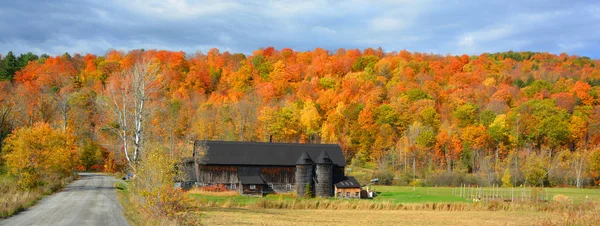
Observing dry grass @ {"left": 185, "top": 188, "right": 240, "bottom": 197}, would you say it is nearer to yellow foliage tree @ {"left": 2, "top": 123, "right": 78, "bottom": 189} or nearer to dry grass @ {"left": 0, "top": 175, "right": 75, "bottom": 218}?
yellow foliage tree @ {"left": 2, "top": 123, "right": 78, "bottom": 189}

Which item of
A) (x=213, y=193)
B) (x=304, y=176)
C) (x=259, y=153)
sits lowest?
(x=213, y=193)

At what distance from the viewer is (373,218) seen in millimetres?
33562

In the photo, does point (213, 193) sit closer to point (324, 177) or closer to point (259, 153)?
point (259, 153)

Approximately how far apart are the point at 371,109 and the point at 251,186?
Result: 43175 millimetres

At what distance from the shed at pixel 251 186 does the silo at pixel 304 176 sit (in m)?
3.70

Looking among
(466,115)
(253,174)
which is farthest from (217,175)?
(466,115)

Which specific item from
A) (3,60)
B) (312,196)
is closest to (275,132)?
(312,196)

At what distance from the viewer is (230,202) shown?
132 ft

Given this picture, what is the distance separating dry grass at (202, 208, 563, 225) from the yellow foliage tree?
45.6ft

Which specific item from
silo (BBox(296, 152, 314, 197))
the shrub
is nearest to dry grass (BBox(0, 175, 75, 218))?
silo (BBox(296, 152, 314, 197))

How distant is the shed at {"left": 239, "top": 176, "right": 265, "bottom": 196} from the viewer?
53.0m

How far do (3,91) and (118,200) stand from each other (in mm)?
78063

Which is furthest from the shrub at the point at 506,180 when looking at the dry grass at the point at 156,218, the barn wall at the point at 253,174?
the dry grass at the point at 156,218

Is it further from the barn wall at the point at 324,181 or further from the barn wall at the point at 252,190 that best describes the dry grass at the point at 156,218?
the barn wall at the point at 324,181
